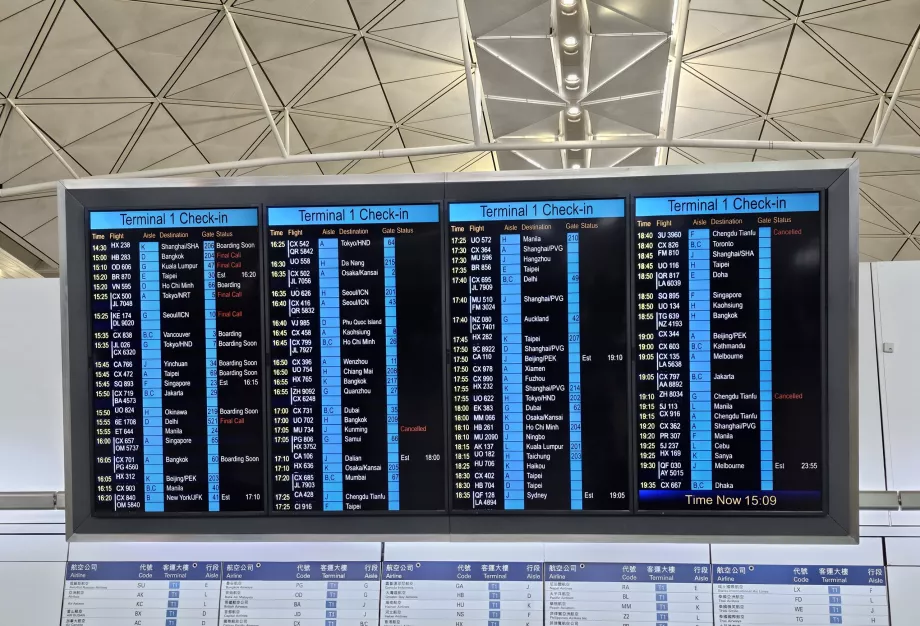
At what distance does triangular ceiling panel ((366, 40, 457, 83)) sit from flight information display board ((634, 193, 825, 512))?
1319cm

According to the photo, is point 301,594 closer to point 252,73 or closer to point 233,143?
point 252,73

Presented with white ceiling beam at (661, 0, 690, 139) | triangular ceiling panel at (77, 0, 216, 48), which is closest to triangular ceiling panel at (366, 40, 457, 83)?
triangular ceiling panel at (77, 0, 216, 48)

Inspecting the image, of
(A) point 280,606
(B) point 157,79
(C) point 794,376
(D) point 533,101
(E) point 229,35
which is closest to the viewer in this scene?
(C) point 794,376

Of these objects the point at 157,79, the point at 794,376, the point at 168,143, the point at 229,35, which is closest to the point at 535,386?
the point at 794,376

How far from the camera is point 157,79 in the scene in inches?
642

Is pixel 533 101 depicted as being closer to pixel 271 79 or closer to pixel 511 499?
pixel 271 79

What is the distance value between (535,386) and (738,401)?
3.81 feet

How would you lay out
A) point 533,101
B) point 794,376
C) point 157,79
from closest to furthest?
1. point 794,376
2. point 157,79
3. point 533,101

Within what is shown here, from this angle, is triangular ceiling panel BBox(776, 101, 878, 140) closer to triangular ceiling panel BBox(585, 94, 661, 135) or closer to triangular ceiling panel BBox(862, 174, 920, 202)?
triangular ceiling panel BBox(862, 174, 920, 202)

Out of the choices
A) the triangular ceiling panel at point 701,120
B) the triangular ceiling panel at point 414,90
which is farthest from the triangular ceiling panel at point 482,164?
the triangular ceiling panel at point 701,120

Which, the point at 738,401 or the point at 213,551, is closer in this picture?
the point at 738,401

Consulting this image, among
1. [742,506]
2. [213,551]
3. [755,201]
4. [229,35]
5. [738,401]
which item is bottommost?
[213,551]

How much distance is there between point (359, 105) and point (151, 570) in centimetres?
1464

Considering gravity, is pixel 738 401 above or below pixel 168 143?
below
